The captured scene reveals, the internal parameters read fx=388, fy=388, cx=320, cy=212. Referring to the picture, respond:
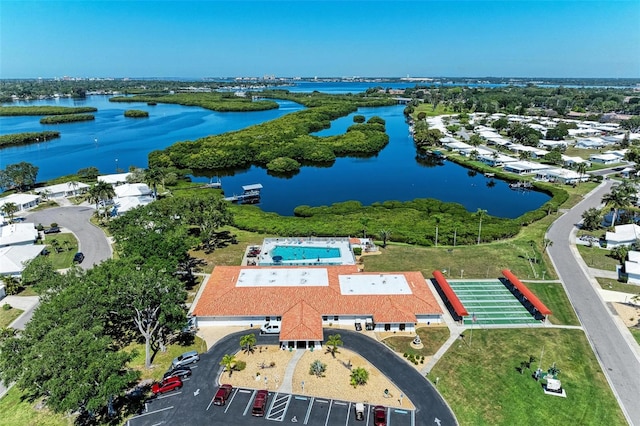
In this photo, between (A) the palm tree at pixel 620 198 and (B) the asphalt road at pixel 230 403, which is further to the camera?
(A) the palm tree at pixel 620 198

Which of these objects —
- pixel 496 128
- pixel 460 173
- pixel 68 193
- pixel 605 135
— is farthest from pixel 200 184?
pixel 605 135

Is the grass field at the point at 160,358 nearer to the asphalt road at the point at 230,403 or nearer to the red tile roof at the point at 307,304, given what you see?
the asphalt road at the point at 230,403

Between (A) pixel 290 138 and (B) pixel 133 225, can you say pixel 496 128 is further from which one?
(B) pixel 133 225

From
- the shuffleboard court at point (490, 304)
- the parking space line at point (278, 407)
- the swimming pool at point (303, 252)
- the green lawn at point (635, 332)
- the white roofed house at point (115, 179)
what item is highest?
the white roofed house at point (115, 179)

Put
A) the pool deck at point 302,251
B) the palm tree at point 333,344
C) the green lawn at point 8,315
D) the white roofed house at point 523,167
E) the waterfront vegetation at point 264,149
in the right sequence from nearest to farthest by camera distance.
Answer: the palm tree at point 333,344 < the green lawn at point 8,315 < the pool deck at point 302,251 < the white roofed house at point 523,167 < the waterfront vegetation at point 264,149

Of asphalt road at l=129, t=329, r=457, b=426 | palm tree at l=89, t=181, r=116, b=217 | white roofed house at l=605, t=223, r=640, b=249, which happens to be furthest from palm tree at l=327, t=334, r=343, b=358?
palm tree at l=89, t=181, r=116, b=217

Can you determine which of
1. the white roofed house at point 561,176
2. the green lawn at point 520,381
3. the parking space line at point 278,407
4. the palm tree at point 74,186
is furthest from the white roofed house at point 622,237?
the palm tree at point 74,186

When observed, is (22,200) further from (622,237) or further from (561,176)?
(561,176)
